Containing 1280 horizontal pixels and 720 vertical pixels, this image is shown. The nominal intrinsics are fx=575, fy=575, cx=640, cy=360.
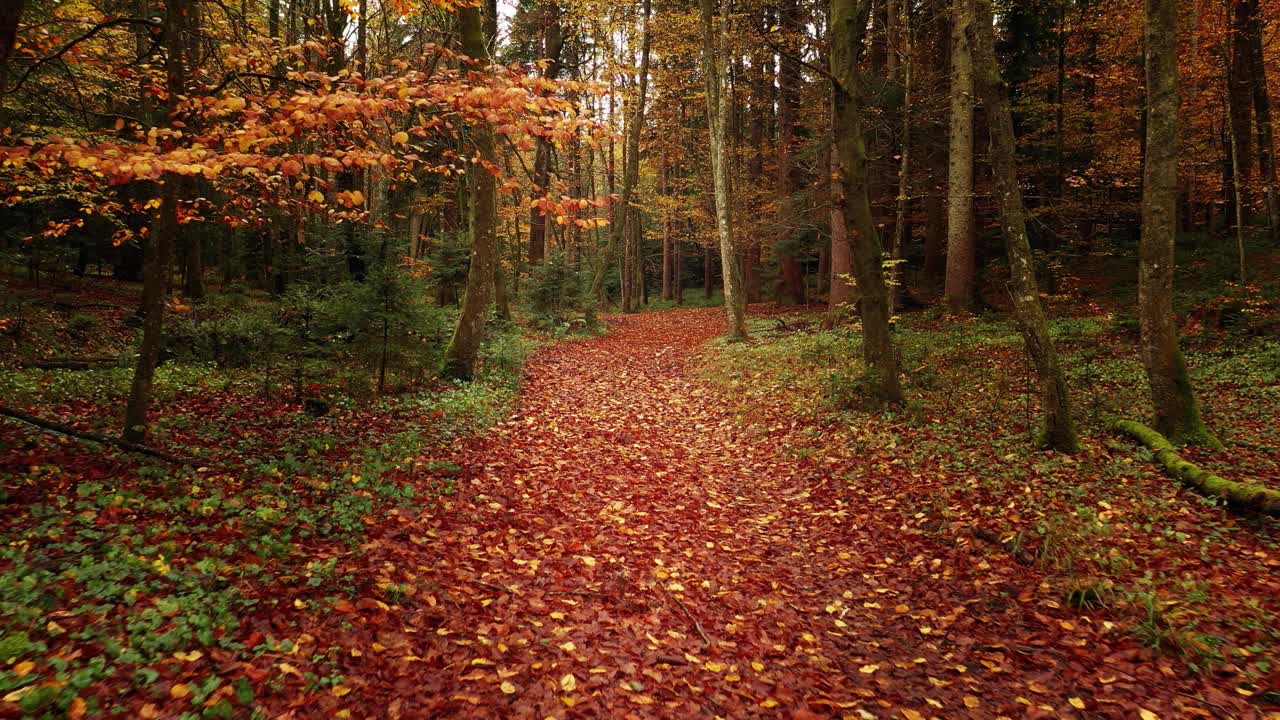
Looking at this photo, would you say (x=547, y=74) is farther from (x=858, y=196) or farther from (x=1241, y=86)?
(x=1241, y=86)

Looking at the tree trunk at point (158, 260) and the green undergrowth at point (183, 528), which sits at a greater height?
the tree trunk at point (158, 260)

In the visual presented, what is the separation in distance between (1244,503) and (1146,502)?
0.75 metres

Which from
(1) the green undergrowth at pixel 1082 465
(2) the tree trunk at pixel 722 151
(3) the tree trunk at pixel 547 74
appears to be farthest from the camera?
(3) the tree trunk at pixel 547 74

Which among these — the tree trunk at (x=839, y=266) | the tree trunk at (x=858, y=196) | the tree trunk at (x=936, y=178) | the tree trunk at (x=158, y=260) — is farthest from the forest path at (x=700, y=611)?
the tree trunk at (x=936, y=178)

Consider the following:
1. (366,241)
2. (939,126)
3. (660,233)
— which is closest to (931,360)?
(939,126)

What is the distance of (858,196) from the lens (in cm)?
923

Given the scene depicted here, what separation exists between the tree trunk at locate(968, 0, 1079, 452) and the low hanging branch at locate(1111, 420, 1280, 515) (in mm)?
806

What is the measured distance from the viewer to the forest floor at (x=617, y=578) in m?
3.57

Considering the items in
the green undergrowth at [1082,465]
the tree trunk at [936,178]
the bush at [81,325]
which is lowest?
the green undergrowth at [1082,465]

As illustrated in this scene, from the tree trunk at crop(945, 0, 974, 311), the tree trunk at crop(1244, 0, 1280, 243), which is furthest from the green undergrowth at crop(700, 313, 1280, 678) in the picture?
the tree trunk at crop(1244, 0, 1280, 243)

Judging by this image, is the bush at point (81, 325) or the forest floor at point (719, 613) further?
the bush at point (81, 325)

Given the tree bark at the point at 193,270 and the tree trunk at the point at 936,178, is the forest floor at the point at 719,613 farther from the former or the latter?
the tree trunk at the point at 936,178

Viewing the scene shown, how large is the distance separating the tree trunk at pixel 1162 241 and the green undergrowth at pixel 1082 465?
646mm

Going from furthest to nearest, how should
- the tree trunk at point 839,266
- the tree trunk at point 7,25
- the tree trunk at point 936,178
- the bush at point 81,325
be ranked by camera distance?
1. the tree trunk at point 936,178
2. the tree trunk at point 839,266
3. the bush at point 81,325
4. the tree trunk at point 7,25
